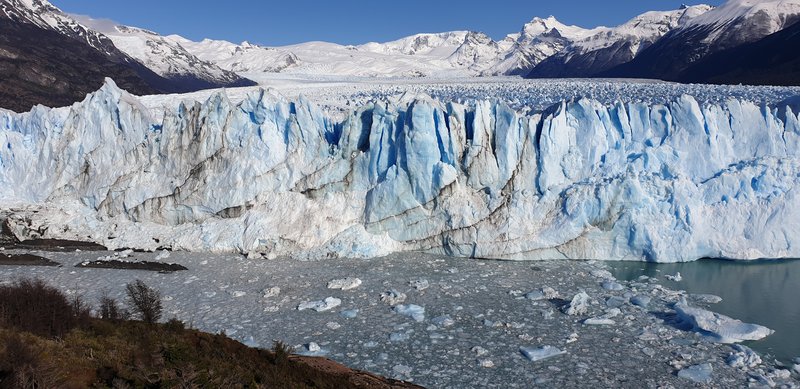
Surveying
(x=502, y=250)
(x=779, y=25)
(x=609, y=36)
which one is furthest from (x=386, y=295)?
(x=609, y=36)

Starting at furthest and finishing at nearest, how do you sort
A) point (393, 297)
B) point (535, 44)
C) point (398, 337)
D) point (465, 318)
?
point (535, 44) < point (393, 297) < point (465, 318) < point (398, 337)

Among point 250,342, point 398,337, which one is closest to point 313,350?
point 250,342

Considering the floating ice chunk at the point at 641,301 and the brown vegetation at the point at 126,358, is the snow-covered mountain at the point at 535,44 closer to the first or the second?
the floating ice chunk at the point at 641,301

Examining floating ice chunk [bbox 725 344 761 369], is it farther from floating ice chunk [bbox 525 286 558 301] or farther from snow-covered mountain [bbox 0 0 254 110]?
snow-covered mountain [bbox 0 0 254 110]

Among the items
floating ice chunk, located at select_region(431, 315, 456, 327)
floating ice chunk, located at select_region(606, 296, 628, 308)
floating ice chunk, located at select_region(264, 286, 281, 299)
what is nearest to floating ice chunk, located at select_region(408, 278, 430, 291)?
floating ice chunk, located at select_region(431, 315, 456, 327)

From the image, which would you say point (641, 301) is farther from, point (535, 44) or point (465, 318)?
point (535, 44)

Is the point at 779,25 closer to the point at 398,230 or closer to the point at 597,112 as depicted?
the point at 597,112
